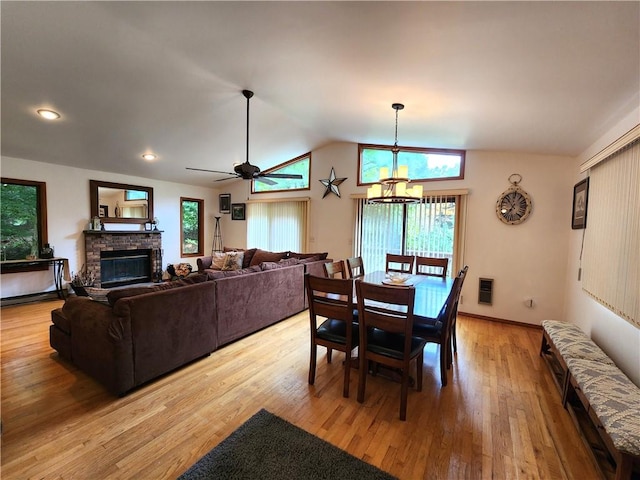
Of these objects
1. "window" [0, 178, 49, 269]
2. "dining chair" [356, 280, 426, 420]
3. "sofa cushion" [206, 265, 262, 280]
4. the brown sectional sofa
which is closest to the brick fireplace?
"window" [0, 178, 49, 269]

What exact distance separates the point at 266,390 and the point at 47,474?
1343mm

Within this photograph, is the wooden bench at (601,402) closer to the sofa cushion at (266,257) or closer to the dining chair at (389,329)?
the dining chair at (389,329)

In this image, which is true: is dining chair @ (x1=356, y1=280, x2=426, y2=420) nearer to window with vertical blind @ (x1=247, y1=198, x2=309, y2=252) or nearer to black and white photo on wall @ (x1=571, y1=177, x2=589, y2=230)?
black and white photo on wall @ (x1=571, y1=177, x2=589, y2=230)

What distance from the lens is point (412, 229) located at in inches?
188

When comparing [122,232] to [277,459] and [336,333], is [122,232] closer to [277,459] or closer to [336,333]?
[336,333]

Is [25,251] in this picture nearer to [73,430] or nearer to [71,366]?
[71,366]

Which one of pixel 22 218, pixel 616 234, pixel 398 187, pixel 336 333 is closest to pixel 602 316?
pixel 616 234

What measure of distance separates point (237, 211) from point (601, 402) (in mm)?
7085

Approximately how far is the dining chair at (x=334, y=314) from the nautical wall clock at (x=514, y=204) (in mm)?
3115

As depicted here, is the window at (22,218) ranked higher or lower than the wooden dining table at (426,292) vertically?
higher

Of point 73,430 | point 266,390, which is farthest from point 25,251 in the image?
point 266,390

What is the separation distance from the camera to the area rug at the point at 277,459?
1.55 meters

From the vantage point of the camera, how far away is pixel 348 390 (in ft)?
7.47

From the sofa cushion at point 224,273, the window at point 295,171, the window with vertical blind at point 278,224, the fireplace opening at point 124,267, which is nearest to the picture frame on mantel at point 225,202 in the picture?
A: the window with vertical blind at point 278,224
